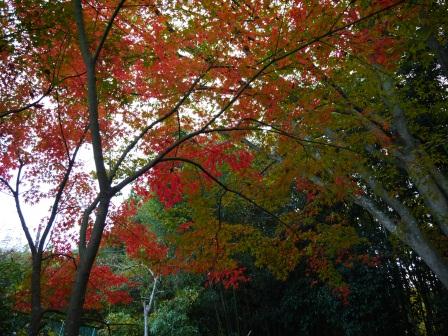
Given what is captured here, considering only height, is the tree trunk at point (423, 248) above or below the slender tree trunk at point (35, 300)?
above

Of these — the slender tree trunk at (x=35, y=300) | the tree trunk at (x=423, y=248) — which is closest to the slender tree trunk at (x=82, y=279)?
the slender tree trunk at (x=35, y=300)

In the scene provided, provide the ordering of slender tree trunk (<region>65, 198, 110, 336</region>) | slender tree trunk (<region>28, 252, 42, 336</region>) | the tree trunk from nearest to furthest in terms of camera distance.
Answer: slender tree trunk (<region>65, 198, 110, 336</region>) → slender tree trunk (<region>28, 252, 42, 336</region>) → the tree trunk

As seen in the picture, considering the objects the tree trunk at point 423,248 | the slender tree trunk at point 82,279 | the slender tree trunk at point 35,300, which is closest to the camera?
the slender tree trunk at point 82,279

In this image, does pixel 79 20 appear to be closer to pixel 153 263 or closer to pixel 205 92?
pixel 205 92

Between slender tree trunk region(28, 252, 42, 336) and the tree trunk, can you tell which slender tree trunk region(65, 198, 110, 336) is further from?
the tree trunk

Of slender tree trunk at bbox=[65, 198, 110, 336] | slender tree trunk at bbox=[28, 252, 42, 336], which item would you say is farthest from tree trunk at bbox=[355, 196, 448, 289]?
slender tree trunk at bbox=[28, 252, 42, 336]

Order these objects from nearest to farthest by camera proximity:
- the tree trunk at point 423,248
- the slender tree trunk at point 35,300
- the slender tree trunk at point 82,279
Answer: the slender tree trunk at point 82,279 → the slender tree trunk at point 35,300 → the tree trunk at point 423,248

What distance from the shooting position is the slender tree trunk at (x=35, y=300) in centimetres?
519

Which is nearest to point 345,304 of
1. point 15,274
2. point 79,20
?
point 15,274

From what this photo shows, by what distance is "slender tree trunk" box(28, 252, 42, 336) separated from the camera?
204 inches

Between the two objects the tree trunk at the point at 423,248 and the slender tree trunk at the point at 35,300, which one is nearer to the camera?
the slender tree trunk at the point at 35,300

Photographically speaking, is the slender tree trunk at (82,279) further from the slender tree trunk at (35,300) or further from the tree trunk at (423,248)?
the tree trunk at (423,248)

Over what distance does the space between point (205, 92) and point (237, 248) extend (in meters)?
3.19

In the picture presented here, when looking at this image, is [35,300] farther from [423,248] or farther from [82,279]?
[423,248]
